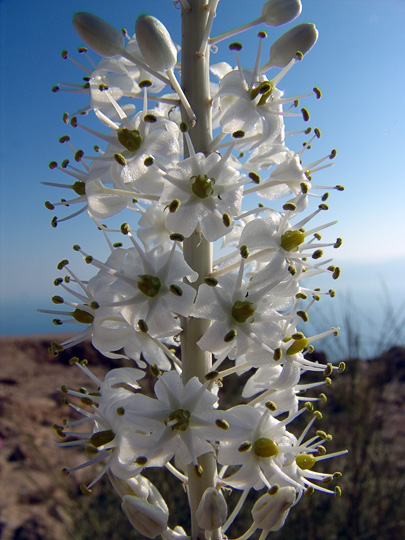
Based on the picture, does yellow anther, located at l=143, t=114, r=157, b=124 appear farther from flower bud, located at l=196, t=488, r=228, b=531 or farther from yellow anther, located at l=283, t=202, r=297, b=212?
flower bud, located at l=196, t=488, r=228, b=531

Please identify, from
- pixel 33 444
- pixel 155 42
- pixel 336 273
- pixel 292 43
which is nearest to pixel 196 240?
pixel 336 273

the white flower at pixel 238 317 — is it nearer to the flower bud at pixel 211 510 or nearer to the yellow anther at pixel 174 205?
the yellow anther at pixel 174 205

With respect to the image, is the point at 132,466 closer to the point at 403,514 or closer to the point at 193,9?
the point at 193,9

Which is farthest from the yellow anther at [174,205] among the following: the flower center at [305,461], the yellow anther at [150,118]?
the flower center at [305,461]

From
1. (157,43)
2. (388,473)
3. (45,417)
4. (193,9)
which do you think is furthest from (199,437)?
(45,417)

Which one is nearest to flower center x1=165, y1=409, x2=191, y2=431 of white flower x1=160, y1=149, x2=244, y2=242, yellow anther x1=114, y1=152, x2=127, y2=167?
white flower x1=160, y1=149, x2=244, y2=242
